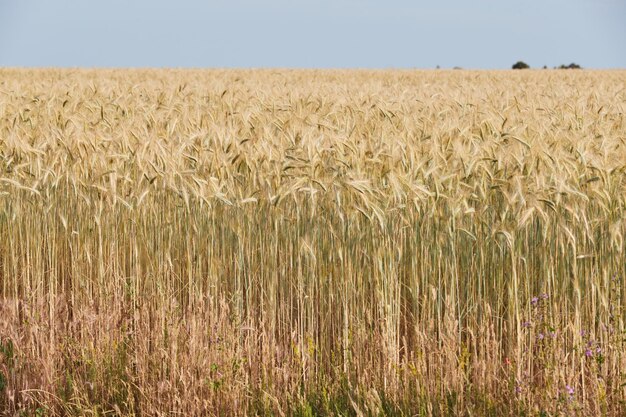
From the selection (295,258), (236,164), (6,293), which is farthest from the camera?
(6,293)

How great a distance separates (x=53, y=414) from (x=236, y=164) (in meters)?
1.53

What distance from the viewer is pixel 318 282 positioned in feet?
13.4

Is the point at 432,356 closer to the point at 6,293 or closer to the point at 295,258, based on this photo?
the point at 295,258

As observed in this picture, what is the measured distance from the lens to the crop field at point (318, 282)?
3607 mm

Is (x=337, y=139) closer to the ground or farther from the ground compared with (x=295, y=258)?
farther from the ground

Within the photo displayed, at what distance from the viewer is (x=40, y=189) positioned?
4570 mm

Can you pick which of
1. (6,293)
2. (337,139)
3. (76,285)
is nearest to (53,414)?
(76,285)

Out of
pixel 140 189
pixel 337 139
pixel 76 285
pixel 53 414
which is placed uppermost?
pixel 337 139

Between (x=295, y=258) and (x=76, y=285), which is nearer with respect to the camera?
(x=295, y=258)

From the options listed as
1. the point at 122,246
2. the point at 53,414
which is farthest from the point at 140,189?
the point at 53,414

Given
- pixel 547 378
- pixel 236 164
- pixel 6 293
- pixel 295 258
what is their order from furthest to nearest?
pixel 6 293
pixel 236 164
pixel 295 258
pixel 547 378

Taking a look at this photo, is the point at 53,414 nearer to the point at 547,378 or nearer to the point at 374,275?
the point at 374,275

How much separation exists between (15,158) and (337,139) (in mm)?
1904

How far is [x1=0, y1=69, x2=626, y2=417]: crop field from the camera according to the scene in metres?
3.61
